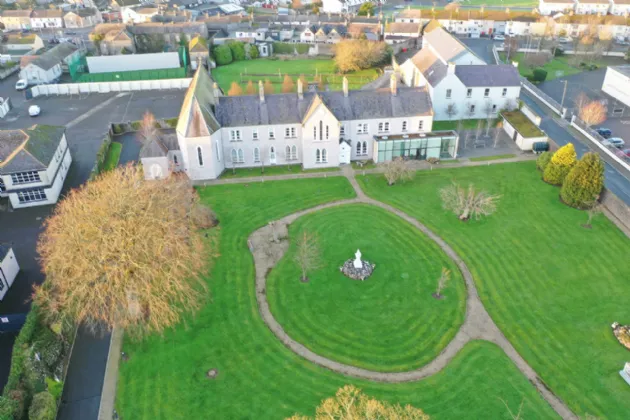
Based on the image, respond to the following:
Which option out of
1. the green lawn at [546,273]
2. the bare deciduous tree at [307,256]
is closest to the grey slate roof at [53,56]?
the green lawn at [546,273]

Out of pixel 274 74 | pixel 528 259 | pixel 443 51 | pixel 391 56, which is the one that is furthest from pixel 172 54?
pixel 528 259

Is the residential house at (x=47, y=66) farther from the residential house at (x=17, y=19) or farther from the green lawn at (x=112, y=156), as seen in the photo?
the residential house at (x=17, y=19)

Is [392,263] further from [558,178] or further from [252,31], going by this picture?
[252,31]

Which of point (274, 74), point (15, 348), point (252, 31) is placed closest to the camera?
point (15, 348)

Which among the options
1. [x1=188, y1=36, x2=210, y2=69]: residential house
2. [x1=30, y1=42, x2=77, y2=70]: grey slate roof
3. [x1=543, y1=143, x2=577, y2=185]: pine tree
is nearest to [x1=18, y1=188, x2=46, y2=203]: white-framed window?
[x1=30, y1=42, x2=77, y2=70]: grey slate roof

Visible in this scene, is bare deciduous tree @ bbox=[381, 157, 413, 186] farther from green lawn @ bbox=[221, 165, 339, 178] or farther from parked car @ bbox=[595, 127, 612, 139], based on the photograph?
parked car @ bbox=[595, 127, 612, 139]

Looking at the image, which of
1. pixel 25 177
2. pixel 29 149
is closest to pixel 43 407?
pixel 25 177
